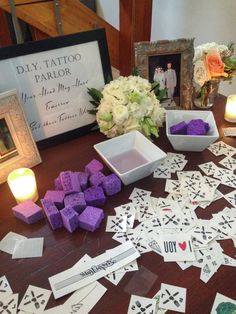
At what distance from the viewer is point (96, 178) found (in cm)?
80

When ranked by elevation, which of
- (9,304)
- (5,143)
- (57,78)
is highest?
(57,78)

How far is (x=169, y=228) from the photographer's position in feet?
2.30

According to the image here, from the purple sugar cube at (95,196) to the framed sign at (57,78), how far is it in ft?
0.97

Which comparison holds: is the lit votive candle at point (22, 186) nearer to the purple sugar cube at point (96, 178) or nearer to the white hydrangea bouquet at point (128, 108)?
the purple sugar cube at point (96, 178)

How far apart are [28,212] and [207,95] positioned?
2.71 feet

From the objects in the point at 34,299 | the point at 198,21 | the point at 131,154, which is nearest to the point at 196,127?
the point at 131,154

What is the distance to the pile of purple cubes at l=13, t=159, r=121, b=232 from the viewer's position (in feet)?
2.27

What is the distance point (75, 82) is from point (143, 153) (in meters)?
0.34

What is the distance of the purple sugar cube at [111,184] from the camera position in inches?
30.7

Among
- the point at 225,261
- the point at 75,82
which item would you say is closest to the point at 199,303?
the point at 225,261

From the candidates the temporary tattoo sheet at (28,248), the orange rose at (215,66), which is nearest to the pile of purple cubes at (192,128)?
the orange rose at (215,66)

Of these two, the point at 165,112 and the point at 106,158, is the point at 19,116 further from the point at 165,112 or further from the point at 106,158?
the point at 165,112

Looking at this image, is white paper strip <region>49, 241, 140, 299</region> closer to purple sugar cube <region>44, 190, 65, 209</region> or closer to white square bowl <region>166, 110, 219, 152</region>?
purple sugar cube <region>44, 190, 65, 209</region>

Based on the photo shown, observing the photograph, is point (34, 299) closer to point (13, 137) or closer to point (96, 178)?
point (96, 178)
